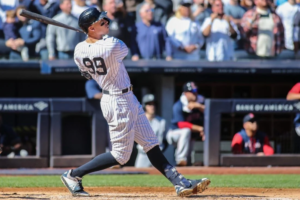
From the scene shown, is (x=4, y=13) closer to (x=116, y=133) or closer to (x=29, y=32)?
(x=29, y=32)

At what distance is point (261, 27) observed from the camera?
35.0 feet

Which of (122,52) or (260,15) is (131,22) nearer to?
(260,15)

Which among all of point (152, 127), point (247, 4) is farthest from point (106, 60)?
point (247, 4)

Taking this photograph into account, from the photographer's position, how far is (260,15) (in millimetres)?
10625

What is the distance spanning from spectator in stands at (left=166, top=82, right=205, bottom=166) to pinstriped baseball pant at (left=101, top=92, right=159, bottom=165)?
4.21m

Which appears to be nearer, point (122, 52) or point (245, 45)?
point (122, 52)

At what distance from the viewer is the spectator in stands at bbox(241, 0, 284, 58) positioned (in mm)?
10648

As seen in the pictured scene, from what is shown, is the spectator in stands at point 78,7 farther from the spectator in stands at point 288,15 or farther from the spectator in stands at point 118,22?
the spectator in stands at point 288,15

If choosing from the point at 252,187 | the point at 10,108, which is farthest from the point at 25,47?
the point at 252,187

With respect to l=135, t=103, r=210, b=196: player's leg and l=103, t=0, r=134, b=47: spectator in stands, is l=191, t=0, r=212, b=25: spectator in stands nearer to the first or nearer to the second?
l=103, t=0, r=134, b=47: spectator in stands

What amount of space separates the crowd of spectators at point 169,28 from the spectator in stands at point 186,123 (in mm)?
1197

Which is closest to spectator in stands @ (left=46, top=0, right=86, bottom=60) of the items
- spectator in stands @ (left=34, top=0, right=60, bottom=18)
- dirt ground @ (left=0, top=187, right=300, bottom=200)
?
spectator in stands @ (left=34, top=0, right=60, bottom=18)

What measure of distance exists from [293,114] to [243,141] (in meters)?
1.36

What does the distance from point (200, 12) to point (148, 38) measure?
43.7 inches
